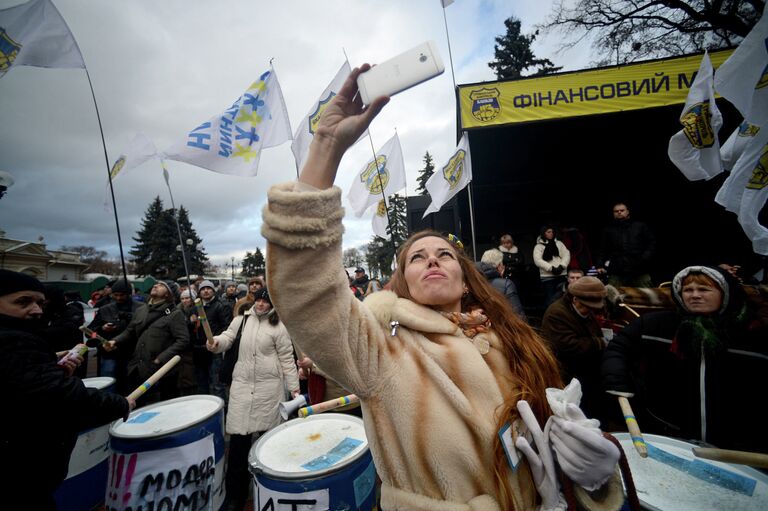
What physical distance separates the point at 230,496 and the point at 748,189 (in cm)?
534

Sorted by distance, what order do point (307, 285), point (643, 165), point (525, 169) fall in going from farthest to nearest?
point (525, 169), point (643, 165), point (307, 285)

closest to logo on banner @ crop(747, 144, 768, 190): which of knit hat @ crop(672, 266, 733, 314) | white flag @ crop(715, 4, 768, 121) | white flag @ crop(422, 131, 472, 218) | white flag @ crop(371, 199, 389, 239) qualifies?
white flag @ crop(715, 4, 768, 121)

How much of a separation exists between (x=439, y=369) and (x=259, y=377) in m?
2.89

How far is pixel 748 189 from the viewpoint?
8.00 feet

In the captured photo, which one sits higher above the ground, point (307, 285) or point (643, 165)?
point (643, 165)

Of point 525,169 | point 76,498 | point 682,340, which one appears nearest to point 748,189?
point 682,340

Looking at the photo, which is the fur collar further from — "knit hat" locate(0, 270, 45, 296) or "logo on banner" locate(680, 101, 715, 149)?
"logo on banner" locate(680, 101, 715, 149)

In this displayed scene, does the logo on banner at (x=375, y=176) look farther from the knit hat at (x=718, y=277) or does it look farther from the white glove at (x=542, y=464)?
the white glove at (x=542, y=464)

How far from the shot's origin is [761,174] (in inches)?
92.4

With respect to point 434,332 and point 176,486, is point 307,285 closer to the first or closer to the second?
point 434,332

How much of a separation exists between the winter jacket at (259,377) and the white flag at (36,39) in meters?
3.69

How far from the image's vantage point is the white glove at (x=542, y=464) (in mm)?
1068

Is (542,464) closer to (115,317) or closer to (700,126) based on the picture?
(700,126)

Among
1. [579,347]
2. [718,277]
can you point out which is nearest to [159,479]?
[579,347]
